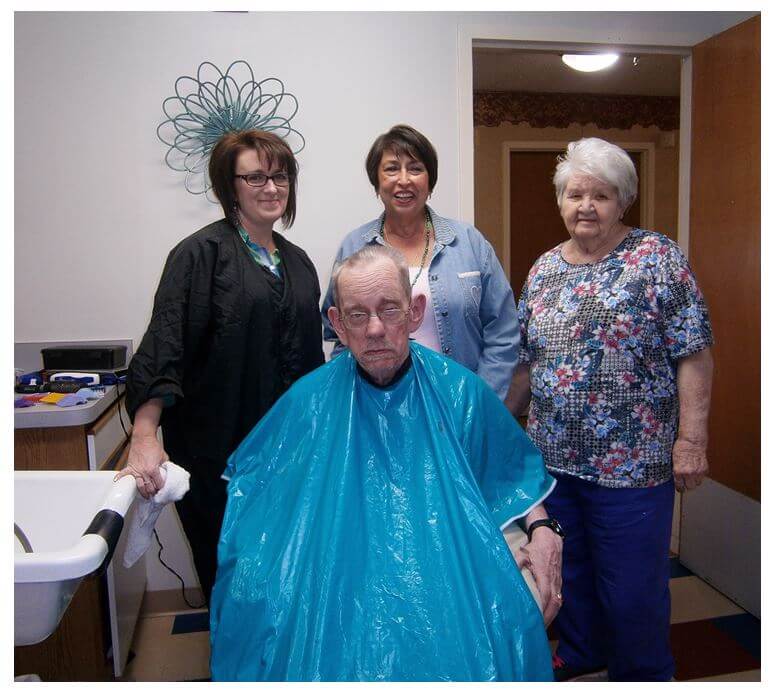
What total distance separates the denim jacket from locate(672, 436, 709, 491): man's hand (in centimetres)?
44

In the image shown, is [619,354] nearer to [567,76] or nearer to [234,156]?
[234,156]

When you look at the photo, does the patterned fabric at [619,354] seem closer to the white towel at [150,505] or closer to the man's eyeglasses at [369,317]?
the man's eyeglasses at [369,317]

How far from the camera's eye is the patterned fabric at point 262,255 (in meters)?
1.51

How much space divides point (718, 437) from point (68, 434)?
2108 millimetres

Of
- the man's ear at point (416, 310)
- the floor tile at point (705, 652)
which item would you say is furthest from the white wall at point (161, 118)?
the floor tile at point (705, 652)

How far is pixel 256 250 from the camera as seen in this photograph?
5.02ft

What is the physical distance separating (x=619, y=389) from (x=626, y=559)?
1.39ft

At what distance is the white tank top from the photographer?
165 cm

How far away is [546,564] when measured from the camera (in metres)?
1.19

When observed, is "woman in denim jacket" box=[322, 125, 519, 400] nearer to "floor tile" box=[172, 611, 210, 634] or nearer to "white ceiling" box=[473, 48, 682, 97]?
"floor tile" box=[172, 611, 210, 634]

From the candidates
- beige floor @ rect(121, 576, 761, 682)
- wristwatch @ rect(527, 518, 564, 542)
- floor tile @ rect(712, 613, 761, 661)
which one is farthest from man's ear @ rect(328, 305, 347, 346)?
floor tile @ rect(712, 613, 761, 661)

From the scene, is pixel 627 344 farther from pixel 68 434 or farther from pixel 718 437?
pixel 68 434
